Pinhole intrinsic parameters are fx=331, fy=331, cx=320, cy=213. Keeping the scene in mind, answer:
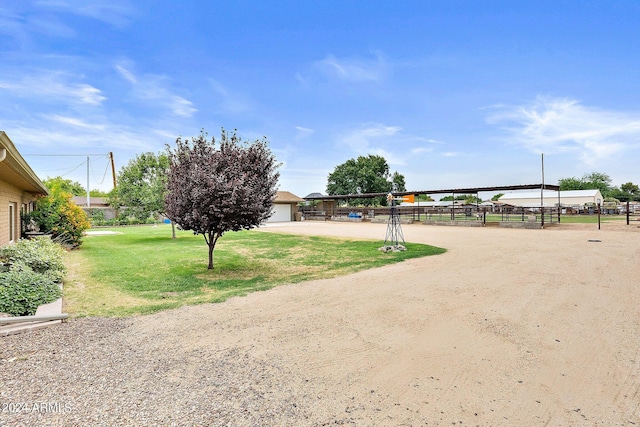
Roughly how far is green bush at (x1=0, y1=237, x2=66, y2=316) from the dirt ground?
69.1 inches

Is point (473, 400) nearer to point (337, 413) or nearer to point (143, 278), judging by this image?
point (337, 413)

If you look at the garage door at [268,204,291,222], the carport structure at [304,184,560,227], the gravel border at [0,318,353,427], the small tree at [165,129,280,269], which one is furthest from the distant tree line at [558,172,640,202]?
the gravel border at [0,318,353,427]

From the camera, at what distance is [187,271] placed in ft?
29.2

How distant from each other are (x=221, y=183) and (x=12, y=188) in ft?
28.3

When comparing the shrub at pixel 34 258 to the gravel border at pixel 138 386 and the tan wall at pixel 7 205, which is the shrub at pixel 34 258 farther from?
the gravel border at pixel 138 386

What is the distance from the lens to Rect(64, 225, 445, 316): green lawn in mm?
6070

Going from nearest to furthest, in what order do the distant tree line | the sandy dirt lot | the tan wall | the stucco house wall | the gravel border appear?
the gravel border
the sandy dirt lot
the stucco house wall
the tan wall
the distant tree line

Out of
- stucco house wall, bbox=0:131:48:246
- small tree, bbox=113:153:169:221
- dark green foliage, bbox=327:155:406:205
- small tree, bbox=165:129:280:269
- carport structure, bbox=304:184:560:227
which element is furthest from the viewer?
dark green foliage, bbox=327:155:406:205

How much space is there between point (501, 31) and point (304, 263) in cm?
1255

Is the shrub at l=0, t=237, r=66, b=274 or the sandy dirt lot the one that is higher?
the shrub at l=0, t=237, r=66, b=274

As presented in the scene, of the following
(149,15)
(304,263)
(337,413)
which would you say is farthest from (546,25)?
(337,413)

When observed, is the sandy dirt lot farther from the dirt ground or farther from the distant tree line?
the distant tree line

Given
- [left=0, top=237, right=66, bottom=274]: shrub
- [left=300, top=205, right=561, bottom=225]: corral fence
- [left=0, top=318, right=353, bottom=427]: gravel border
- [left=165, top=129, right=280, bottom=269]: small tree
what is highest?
[left=165, top=129, right=280, bottom=269]: small tree

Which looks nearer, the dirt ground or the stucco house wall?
the dirt ground
